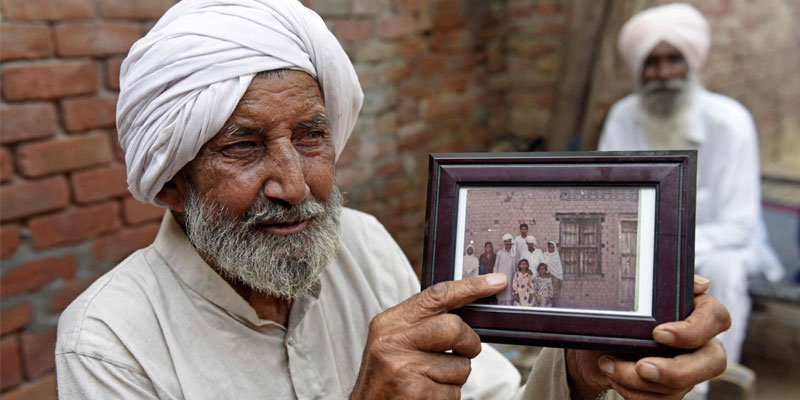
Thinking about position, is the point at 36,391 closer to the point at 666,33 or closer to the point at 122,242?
the point at 122,242

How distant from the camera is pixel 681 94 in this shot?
4289mm

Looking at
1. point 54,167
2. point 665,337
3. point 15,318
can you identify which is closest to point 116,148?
point 54,167

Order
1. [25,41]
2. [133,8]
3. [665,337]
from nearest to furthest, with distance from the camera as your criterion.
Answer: [665,337]
[25,41]
[133,8]

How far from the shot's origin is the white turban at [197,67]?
59.0 inches

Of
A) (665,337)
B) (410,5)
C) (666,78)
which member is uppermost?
(410,5)

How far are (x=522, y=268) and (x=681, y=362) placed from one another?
0.32 m

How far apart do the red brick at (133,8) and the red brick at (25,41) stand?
248 mm

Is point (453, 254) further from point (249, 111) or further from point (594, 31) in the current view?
point (594, 31)

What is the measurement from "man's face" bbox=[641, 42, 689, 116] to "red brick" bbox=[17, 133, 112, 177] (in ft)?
10.5

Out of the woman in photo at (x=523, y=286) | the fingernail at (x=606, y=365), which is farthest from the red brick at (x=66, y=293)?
the fingernail at (x=606, y=365)

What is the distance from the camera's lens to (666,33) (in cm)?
419

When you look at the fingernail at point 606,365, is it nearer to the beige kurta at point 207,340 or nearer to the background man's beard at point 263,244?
the beige kurta at point 207,340

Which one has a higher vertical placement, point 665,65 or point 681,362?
point 665,65

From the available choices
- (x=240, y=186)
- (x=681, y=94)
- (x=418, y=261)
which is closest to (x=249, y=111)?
(x=240, y=186)
